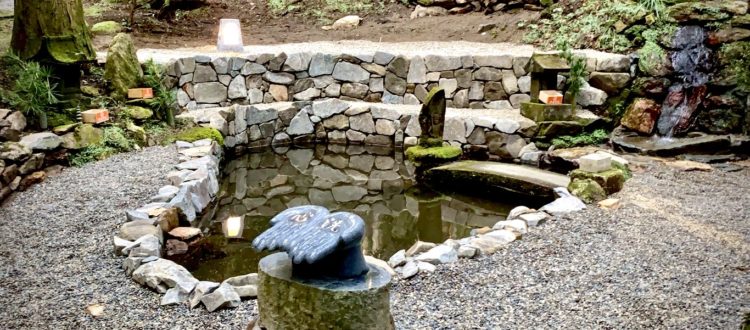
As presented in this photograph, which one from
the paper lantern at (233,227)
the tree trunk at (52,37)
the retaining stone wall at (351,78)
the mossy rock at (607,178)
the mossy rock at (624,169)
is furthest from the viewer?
the retaining stone wall at (351,78)

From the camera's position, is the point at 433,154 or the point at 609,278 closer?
the point at 609,278

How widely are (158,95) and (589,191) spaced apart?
566cm

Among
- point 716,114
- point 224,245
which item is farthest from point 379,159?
point 716,114

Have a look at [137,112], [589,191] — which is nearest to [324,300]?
[589,191]

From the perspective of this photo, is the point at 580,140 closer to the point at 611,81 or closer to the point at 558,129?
the point at 558,129

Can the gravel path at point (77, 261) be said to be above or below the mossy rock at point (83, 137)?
below

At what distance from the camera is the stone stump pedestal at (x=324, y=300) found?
2760 millimetres

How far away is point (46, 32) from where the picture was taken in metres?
7.23

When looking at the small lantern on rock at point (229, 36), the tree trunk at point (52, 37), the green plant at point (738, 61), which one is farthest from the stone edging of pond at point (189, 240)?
the green plant at point (738, 61)

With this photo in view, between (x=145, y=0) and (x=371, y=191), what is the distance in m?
6.76

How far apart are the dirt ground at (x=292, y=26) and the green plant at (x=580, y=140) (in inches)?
116

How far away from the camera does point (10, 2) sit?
11.1 m

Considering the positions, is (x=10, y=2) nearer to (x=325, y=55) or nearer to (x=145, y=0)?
(x=145, y=0)

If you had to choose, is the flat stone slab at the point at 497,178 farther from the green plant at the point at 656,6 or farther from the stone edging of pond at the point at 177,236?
the green plant at the point at 656,6
